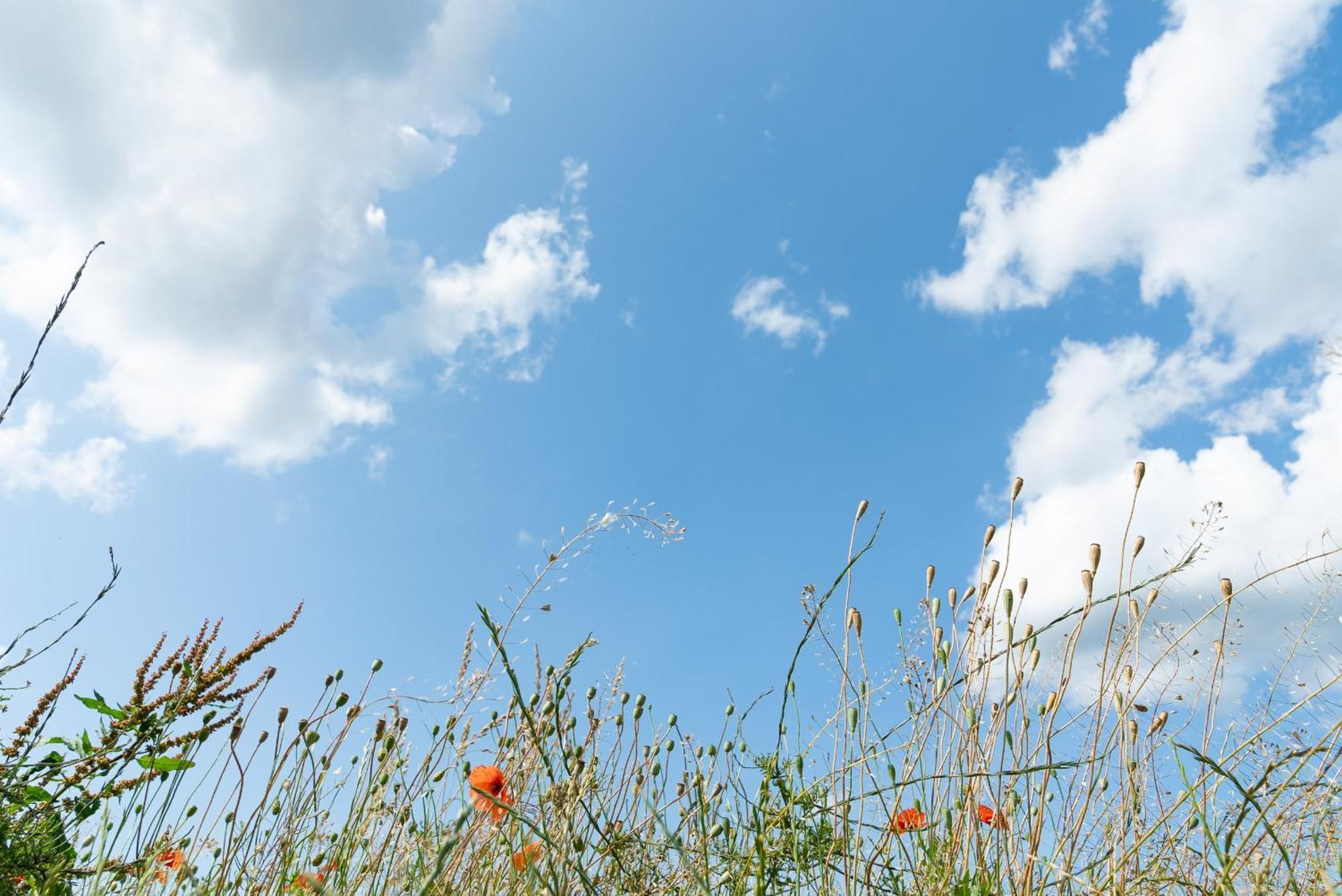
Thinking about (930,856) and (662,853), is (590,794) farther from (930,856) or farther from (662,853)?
(930,856)

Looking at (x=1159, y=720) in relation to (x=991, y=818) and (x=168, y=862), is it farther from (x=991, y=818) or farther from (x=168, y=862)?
(x=168, y=862)

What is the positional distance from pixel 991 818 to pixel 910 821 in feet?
0.63

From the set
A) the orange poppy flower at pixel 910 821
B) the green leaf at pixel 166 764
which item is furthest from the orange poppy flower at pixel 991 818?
the green leaf at pixel 166 764

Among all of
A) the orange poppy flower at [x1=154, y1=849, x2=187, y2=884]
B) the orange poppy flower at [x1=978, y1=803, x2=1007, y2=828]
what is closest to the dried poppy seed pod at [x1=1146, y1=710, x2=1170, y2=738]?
the orange poppy flower at [x1=978, y1=803, x2=1007, y2=828]

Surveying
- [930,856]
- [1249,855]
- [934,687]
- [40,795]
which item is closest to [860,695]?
[934,687]

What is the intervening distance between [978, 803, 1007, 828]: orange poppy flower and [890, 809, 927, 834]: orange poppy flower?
0.43 ft

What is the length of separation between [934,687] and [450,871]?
Answer: 4.01ft

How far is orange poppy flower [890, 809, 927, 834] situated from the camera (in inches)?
77.5

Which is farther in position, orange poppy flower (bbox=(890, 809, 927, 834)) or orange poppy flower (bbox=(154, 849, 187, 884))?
orange poppy flower (bbox=(154, 849, 187, 884))

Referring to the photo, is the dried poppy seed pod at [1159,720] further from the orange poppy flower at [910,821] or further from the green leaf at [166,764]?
the green leaf at [166,764]

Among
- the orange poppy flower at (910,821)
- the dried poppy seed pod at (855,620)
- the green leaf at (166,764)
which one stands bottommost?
the green leaf at (166,764)

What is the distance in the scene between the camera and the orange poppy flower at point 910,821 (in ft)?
6.46

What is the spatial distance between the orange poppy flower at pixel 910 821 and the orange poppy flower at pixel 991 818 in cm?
13

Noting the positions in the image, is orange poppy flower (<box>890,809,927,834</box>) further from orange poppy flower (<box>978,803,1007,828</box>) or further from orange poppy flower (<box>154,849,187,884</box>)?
orange poppy flower (<box>154,849,187,884</box>)
